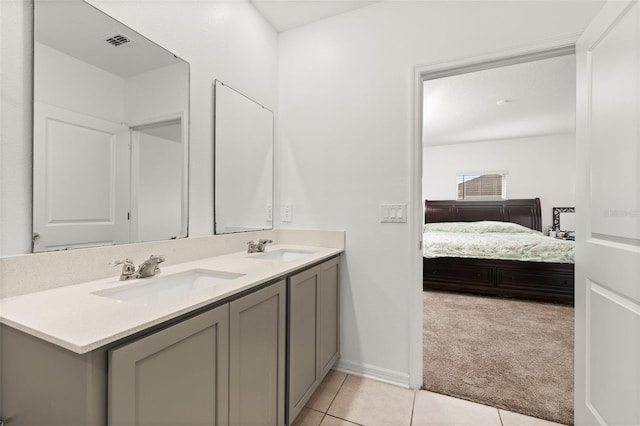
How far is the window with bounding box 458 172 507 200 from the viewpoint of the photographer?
18.1 ft

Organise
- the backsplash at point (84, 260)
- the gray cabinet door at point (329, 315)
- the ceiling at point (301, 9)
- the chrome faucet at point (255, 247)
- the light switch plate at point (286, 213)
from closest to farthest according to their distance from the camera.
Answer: the backsplash at point (84, 260)
the gray cabinet door at point (329, 315)
the chrome faucet at point (255, 247)
the ceiling at point (301, 9)
the light switch plate at point (286, 213)

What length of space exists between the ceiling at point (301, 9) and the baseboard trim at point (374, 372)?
2452 millimetres

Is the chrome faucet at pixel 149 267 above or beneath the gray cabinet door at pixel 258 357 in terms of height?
above

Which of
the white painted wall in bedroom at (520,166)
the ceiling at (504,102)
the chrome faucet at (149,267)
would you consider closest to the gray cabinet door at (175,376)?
the chrome faucet at (149,267)

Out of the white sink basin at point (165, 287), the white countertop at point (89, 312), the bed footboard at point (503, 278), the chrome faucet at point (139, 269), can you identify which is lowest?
the bed footboard at point (503, 278)

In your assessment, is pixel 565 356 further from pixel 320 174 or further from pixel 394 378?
pixel 320 174

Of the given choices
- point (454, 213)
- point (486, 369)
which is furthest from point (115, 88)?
point (454, 213)

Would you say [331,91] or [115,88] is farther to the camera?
[331,91]

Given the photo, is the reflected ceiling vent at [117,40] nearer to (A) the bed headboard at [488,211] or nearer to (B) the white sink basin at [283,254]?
(B) the white sink basin at [283,254]

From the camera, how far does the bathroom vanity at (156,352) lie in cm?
63

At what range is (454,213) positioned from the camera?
559cm

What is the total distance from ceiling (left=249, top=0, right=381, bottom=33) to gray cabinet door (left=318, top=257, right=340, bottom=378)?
5.69 feet

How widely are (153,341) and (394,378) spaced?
5.25 feet

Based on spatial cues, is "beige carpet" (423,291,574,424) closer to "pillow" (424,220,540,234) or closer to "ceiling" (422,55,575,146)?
"pillow" (424,220,540,234)
